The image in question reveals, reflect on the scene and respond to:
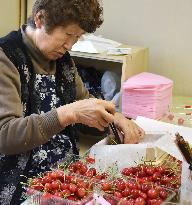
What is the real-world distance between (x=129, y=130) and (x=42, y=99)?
0.35 meters

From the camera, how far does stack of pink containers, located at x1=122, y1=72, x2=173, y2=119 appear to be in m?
2.19

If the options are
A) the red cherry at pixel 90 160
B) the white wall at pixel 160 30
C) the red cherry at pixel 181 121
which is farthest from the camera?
the white wall at pixel 160 30

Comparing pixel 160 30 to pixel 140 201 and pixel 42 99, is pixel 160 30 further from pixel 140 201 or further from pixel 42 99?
pixel 140 201

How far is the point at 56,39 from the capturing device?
155 centimetres

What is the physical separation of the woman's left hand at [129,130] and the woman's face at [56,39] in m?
0.33

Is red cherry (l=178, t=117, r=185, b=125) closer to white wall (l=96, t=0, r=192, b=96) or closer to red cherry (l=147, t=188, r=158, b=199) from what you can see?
white wall (l=96, t=0, r=192, b=96)

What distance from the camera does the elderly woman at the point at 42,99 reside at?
1399 millimetres

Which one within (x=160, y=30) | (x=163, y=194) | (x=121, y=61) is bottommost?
(x=163, y=194)

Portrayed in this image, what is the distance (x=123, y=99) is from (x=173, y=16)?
72 cm

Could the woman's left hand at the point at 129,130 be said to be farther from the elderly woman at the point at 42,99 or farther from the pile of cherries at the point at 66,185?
the pile of cherries at the point at 66,185

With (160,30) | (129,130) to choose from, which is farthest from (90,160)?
(160,30)

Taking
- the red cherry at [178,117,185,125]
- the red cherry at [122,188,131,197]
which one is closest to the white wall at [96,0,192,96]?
the red cherry at [178,117,185,125]

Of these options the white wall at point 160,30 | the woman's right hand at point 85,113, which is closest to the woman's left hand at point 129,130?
the woman's right hand at point 85,113

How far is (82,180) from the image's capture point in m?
1.18
